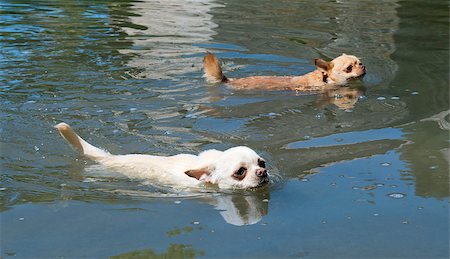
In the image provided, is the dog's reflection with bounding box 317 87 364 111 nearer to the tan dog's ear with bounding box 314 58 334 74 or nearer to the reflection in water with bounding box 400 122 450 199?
the tan dog's ear with bounding box 314 58 334 74

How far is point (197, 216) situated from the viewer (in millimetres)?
5574

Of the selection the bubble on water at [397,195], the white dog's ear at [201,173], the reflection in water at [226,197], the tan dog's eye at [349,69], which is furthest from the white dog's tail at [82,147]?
the tan dog's eye at [349,69]

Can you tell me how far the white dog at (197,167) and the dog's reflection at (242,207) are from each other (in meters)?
0.09

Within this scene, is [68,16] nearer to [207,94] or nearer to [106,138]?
[207,94]

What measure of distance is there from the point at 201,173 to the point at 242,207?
0.46 m

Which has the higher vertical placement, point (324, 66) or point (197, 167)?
point (197, 167)

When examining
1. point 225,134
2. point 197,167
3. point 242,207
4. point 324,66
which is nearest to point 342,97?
point 324,66

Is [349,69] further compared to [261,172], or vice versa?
[349,69]

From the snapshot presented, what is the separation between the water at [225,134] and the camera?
523 centimetres

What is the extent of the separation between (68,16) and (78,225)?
9890 millimetres

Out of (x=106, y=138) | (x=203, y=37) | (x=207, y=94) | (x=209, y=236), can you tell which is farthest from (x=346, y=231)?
(x=203, y=37)

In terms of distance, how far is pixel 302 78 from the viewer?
32.8 ft

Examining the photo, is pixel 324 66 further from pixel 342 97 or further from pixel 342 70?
pixel 342 97

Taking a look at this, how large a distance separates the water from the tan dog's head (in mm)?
149
